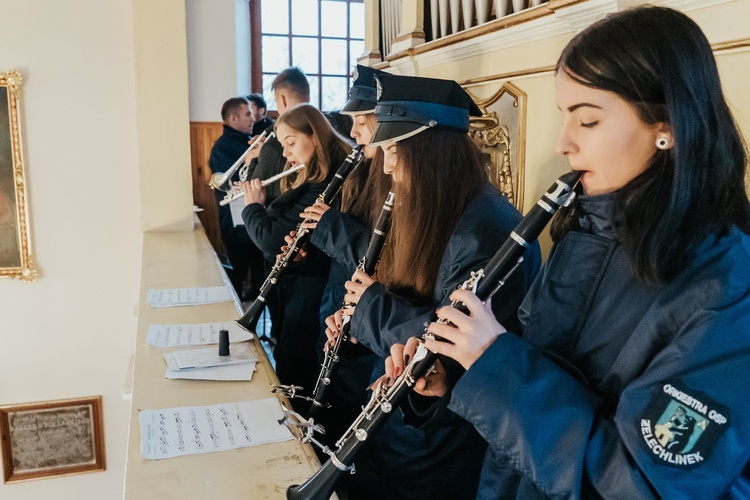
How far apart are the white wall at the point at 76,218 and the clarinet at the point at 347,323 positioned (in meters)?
2.66

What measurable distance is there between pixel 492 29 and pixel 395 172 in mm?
799

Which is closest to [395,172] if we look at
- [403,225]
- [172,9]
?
[403,225]

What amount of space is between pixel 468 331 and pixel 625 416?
26 centimetres

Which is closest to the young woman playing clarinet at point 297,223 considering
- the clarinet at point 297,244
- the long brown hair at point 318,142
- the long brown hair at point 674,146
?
the long brown hair at point 318,142

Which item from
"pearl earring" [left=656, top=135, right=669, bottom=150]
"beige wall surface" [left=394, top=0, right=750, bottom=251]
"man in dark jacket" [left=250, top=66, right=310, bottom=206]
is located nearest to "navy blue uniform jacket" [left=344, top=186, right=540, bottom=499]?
"beige wall surface" [left=394, top=0, right=750, bottom=251]

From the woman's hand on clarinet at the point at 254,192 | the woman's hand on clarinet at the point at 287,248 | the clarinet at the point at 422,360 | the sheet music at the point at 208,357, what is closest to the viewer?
the clarinet at the point at 422,360

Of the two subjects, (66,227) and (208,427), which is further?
(66,227)

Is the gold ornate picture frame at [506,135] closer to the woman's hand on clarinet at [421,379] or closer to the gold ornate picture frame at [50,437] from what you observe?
the woman's hand on clarinet at [421,379]

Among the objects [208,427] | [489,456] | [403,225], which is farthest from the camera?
[403,225]

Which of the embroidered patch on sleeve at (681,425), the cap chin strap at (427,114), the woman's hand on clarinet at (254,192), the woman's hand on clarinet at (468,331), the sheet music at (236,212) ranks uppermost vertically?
the cap chin strap at (427,114)

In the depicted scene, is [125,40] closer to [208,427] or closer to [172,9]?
[172,9]

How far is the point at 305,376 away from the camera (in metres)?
2.69

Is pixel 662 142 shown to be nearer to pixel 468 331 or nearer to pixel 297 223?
pixel 468 331

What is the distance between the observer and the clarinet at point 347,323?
1.74 m
